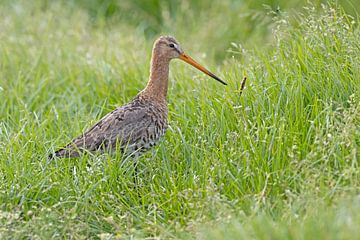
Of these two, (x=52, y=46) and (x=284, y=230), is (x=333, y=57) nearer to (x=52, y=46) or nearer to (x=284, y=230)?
(x=284, y=230)

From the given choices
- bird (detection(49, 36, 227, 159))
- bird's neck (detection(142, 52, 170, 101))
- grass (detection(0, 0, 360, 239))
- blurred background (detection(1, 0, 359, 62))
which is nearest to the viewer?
grass (detection(0, 0, 360, 239))

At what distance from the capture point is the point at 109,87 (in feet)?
26.8

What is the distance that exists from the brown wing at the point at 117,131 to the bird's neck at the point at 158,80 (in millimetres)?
274

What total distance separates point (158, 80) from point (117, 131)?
692mm

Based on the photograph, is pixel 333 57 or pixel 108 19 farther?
pixel 108 19

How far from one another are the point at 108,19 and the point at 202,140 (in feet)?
17.4

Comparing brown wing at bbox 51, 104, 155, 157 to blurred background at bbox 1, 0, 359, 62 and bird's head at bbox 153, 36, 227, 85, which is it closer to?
bird's head at bbox 153, 36, 227, 85

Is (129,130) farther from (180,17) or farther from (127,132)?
(180,17)

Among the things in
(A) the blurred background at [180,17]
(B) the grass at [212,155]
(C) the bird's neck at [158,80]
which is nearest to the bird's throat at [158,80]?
(C) the bird's neck at [158,80]

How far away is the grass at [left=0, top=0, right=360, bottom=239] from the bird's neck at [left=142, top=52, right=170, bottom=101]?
22 centimetres

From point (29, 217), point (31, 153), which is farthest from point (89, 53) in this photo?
point (29, 217)

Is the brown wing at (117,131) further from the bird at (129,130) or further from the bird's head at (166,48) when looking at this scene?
the bird's head at (166,48)

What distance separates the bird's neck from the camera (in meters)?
6.85

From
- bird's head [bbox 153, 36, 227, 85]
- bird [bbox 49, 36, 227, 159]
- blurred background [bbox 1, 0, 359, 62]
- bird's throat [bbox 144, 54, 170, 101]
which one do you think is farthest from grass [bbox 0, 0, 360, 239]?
blurred background [bbox 1, 0, 359, 62]
